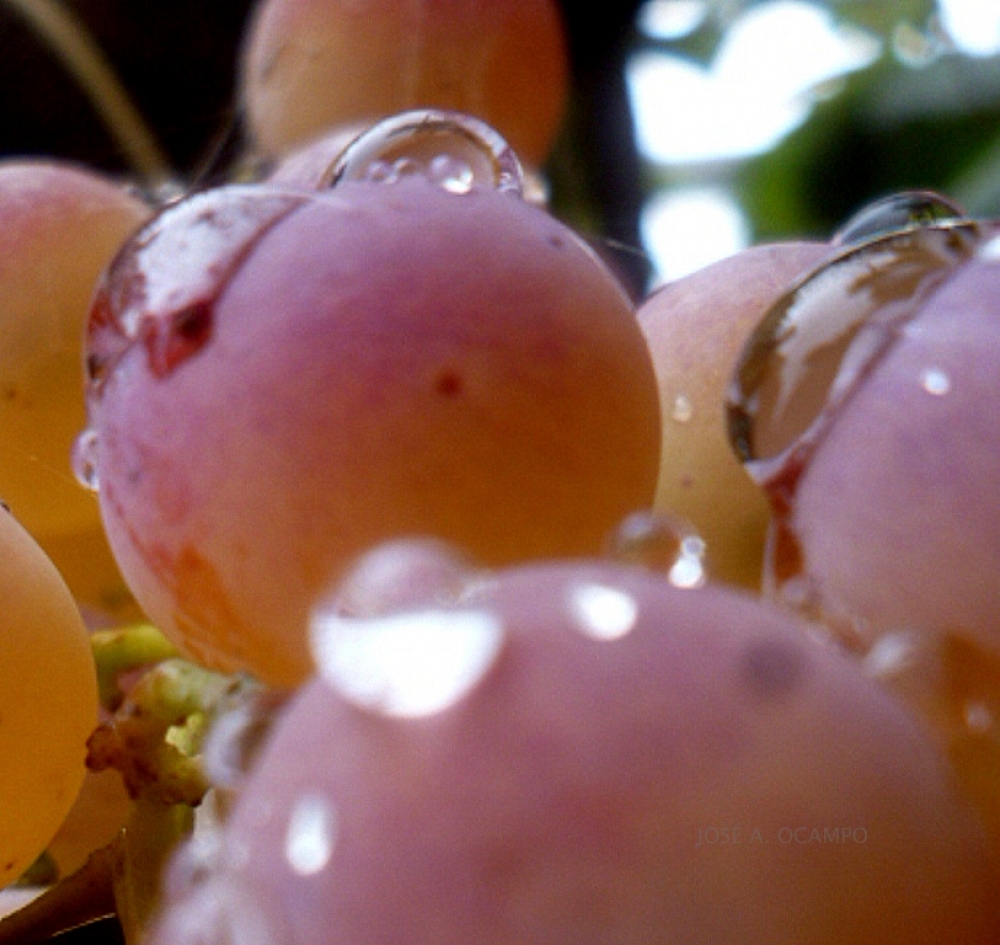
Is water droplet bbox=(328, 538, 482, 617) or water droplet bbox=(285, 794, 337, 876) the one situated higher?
water droplet bbox=(285, 794, 337, 876)

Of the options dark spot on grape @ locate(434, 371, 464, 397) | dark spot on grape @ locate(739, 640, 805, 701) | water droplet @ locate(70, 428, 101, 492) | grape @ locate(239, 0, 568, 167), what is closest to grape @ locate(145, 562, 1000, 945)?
dark spot on grape @ locate(739, 640, 805, 701)

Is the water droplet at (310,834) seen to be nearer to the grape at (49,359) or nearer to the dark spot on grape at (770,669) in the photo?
the dark spot on grape at (770,669)

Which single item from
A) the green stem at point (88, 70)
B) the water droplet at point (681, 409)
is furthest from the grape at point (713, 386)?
the green stem at point (88, 70)

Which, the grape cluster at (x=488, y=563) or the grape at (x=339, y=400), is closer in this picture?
the grape cluster at (x=488, y=563)

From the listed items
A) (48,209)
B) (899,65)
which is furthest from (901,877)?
(899,65)

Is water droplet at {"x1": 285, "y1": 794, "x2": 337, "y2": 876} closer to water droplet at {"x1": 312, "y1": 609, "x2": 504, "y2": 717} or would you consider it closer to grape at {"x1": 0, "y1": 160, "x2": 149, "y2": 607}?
water droplet at {"x1": 312, "y1": 609, "x2": 504, "y2": 717}

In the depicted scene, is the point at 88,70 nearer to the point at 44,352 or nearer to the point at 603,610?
the point at 44,352

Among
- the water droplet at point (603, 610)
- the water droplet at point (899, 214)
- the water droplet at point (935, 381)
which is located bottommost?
the water droplet at point (899, 214)

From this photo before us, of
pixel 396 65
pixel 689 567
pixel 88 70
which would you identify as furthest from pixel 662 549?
pixel 88 70
